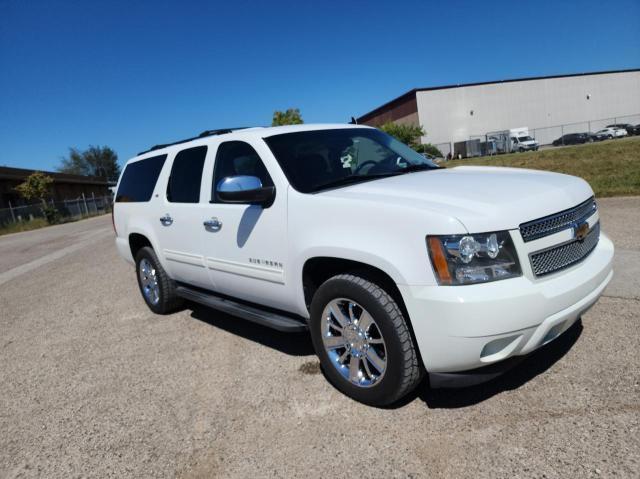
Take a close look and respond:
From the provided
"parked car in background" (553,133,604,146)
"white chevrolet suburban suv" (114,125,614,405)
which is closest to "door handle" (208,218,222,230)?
"white chevrolet suburban suv" (114,125,614,405)

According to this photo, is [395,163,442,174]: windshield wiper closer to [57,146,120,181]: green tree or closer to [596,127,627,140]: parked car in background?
[596,127,627,140]: parked car in background

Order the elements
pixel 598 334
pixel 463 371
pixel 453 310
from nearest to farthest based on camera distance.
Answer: pixel 453 310 < pixel 463 371 < pixel 598 334

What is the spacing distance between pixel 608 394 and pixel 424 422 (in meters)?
1.10

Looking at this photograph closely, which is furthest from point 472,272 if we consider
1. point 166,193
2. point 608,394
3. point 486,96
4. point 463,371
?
point 486,96

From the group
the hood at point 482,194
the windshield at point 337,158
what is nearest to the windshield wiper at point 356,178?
the windshield at point 337,158

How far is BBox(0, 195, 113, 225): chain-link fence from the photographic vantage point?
108 feet

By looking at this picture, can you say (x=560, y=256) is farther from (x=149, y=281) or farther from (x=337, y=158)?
(x=149, y=281)

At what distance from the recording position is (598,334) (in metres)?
3.55

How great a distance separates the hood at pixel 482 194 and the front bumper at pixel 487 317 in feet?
1.13

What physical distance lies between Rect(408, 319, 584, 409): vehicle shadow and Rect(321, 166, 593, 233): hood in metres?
0.98

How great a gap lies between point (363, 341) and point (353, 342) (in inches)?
3.6

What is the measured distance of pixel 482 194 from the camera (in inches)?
106

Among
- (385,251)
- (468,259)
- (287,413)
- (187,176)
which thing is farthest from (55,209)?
(468,259)

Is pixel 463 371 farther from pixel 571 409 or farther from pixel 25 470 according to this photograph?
pixel 25 470
